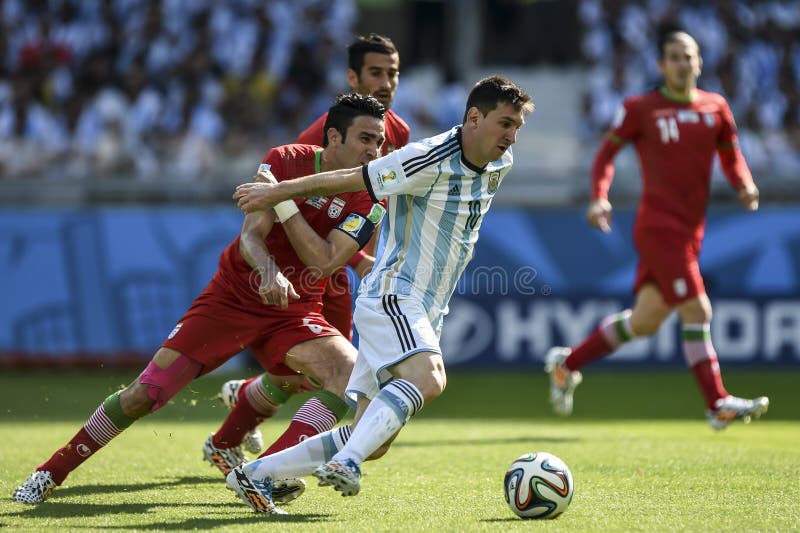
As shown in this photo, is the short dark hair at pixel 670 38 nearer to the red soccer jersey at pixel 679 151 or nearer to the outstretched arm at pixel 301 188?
the red soccer jersey at pixel 679 151

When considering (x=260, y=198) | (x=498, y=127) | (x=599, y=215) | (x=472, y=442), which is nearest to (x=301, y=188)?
(x=260, y=198)

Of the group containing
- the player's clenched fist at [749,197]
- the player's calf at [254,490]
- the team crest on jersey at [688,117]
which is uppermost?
the team crest on jersey at [688,117]

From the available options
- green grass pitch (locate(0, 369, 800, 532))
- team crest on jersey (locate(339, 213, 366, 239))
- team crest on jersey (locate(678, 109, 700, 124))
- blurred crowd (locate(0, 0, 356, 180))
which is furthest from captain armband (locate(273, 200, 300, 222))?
blurred crowd (locate(0, 0, 356, 180))

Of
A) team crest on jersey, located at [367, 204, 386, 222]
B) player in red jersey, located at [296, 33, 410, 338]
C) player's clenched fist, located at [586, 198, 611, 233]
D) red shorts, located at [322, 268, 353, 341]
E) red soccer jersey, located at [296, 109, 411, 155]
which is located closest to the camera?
team crest on jersey, located at [367, 204, 386, 222]

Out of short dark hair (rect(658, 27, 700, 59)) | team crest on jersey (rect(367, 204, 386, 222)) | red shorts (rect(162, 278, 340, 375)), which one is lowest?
red shorts (rect(162, 278, 340, 375))

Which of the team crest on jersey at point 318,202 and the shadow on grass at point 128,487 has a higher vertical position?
the team crest on jersey at point 318,202

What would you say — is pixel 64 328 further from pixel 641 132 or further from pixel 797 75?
pixel 797 75

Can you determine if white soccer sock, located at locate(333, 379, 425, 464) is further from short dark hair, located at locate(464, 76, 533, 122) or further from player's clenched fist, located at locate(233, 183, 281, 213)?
short dark hair, located at locate(464, 76, 533, 122)

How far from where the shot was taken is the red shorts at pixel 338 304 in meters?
7.23

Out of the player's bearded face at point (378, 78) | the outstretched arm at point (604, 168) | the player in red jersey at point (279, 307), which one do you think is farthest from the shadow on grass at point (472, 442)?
the player's bearded face at point (378, 78)

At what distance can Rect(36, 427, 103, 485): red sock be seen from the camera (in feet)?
20.4

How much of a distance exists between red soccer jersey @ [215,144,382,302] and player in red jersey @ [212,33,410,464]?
1.37ft

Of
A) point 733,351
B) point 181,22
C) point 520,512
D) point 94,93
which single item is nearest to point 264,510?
point 520,512

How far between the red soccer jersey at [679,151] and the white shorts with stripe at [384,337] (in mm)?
3959
